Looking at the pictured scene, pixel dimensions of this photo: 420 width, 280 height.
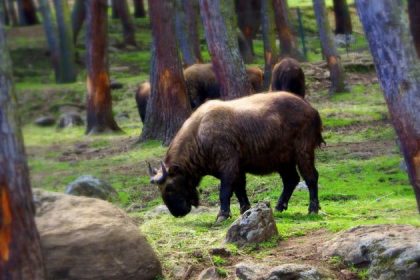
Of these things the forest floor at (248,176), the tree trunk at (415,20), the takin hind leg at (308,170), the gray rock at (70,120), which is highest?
the tree trunk at (415,20)

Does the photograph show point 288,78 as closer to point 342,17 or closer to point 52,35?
point 52,35

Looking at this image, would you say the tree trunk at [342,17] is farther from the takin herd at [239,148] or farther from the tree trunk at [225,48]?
the takin herd at [239,148]

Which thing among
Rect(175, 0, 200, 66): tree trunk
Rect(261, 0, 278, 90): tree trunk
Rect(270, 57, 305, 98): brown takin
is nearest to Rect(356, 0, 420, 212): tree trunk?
Rect(270, 57, 305, 98): brown takin

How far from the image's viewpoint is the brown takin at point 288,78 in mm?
20000

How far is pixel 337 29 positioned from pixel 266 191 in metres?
23.8

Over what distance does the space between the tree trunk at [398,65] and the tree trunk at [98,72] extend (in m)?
15.8

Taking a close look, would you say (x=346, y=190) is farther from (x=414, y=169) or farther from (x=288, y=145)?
(x=414, y=169)

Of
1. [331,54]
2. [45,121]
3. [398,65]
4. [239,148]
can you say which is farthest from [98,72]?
[398,65]

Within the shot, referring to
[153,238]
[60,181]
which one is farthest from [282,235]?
[60,181]

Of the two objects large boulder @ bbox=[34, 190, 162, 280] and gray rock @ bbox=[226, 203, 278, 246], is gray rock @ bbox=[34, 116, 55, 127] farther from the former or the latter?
large boulder @ bbox=[34, 190, 162, 280]

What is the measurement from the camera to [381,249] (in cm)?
852

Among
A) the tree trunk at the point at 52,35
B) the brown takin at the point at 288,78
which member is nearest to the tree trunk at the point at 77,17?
the tree trunk at the point at 52,35

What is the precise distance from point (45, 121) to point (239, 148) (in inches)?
621

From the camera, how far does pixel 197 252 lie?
9.44m
